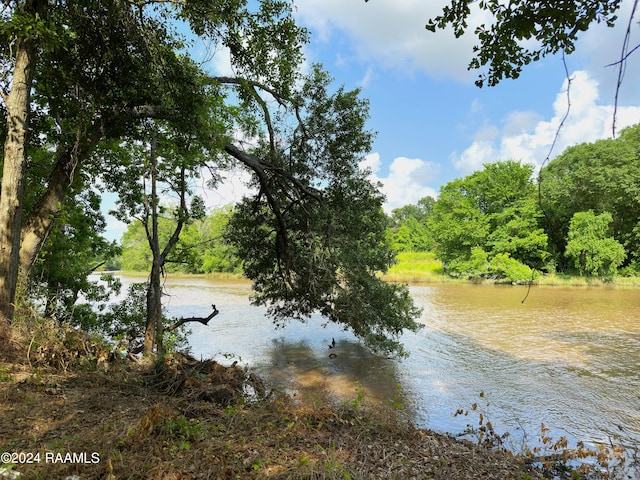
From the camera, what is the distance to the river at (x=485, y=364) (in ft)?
24.3

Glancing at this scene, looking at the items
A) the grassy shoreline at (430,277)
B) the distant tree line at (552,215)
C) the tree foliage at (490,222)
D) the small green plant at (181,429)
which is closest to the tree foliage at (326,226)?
the small green plant at (181,429)

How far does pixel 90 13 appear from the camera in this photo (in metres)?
5.33

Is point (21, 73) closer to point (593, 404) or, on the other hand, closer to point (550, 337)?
point (593, 404)

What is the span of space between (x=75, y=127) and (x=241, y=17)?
10.9ft

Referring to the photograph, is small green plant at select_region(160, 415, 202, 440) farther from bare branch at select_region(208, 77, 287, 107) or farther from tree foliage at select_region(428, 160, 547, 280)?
tree foliage at select_region(428, 160, 547, 280)

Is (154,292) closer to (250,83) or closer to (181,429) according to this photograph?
(250,83)

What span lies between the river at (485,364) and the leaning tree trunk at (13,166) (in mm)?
3679

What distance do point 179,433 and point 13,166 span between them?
431 centimetres

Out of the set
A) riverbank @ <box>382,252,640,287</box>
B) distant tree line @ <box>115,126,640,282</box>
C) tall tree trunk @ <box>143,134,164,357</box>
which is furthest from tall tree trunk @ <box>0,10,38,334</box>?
distant tree line @ <box>115,126,640,282</box>

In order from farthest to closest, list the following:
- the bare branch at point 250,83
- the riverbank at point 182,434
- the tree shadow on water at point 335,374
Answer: the tree shadow on water at point 335,374, the bare branch at point 250,83, the riverbank at point 182,434

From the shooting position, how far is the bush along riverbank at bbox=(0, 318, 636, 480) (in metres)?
2.85

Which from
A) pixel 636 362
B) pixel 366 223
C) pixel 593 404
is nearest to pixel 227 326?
pixel 366 223

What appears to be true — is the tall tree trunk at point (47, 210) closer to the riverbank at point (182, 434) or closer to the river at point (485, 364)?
the riverbank at point (182, 434)

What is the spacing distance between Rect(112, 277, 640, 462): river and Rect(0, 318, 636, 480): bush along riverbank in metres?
2.17
